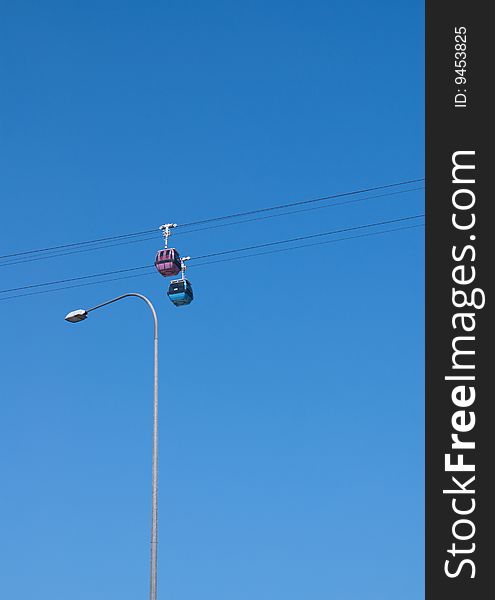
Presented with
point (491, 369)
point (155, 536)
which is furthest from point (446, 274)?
point (155, 536)

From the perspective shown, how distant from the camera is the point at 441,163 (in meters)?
17.2

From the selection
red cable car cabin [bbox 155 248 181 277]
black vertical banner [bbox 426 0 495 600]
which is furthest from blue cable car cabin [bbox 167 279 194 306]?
black vertical banner [bbox 426 0 495 600]

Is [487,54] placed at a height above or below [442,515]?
above

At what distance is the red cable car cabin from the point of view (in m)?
32.8

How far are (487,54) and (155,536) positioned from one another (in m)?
13.2

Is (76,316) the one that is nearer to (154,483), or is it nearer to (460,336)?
(154,483)

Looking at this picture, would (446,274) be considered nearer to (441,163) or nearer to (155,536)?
(441,163)

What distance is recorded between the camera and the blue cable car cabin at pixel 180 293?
104 ft

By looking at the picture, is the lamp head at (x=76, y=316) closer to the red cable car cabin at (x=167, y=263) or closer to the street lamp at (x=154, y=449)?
the street lamp at (x=154, y=449)

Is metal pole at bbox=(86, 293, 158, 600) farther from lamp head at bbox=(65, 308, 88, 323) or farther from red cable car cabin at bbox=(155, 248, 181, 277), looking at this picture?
red cable car cabin at bbox=(155, 248, 181, 277)

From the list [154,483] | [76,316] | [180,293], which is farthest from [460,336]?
[180,293]

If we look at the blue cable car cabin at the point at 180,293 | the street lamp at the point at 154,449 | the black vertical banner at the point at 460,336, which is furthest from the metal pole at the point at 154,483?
the black vertical banner at the point at 460,336

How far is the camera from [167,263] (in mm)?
32812

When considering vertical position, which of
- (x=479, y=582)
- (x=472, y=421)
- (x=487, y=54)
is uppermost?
(x=487, y=54)
